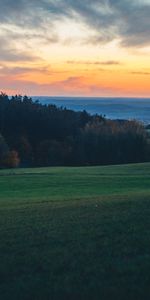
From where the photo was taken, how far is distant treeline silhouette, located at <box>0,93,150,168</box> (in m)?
87.3

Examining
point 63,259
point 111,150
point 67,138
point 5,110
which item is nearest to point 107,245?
point 63,259

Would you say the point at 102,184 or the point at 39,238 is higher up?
the point at 39,238

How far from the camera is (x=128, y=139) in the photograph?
8894cm

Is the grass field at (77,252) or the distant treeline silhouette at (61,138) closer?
the grass field at (77,252)

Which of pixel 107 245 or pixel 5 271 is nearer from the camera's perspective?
pixel 5 271

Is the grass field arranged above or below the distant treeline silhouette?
above

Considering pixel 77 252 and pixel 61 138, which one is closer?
pixel 77 252

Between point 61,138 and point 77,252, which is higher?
point 77,252

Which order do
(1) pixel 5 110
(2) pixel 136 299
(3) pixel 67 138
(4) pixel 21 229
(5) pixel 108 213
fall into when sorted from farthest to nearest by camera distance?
(1) pixel 5 110 < (3) pixel 67 138 < (5) pixel 108 213 < (4) pixel 21 229 < (2) pixel 136 299

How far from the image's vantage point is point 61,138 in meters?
103

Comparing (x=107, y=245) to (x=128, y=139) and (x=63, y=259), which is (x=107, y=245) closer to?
(x=63, y=259)

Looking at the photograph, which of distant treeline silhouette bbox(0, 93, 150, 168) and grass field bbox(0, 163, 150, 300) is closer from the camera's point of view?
grass field bbox(0, 163, 150, 300)

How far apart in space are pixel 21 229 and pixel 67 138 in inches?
3370

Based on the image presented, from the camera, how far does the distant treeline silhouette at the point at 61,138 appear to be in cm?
8731
